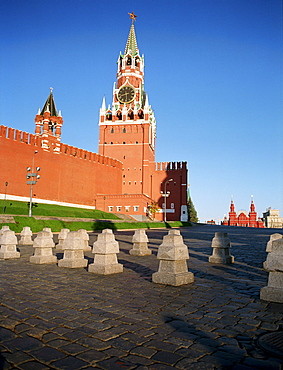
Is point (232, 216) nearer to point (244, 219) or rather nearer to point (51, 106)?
point (244, 219)

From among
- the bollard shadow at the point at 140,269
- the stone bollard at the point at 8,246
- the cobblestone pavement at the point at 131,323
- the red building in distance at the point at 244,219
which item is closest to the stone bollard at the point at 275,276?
the cobblestone pavement at the point at 131,323

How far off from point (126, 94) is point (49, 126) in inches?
769

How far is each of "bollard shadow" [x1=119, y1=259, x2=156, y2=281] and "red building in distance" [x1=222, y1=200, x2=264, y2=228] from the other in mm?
65850

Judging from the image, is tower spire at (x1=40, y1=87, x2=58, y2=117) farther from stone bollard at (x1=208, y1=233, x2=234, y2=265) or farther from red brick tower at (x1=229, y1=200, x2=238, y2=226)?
stone bollard at (x1=208, y1=233, x2=234, y2=265)

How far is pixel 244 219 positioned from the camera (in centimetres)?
7062

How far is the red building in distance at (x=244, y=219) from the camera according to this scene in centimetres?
7019

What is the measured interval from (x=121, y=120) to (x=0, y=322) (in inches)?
2263

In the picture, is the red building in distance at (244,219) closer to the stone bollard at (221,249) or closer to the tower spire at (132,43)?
the tower spire at (132,43)

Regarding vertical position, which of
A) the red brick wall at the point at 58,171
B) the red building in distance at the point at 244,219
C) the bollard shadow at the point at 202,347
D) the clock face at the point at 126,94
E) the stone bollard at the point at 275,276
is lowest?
the bollard shadow at the point at 202,347

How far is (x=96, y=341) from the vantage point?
10.4ft

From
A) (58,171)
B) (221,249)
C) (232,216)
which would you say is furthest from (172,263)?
(232,216)

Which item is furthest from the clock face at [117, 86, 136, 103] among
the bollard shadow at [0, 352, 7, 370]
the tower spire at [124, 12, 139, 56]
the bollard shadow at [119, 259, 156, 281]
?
the bollard shadow at [0, 352, 7, 370]

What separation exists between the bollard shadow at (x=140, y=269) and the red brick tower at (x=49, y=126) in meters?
37.1

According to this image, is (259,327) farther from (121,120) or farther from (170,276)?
(121,120)
